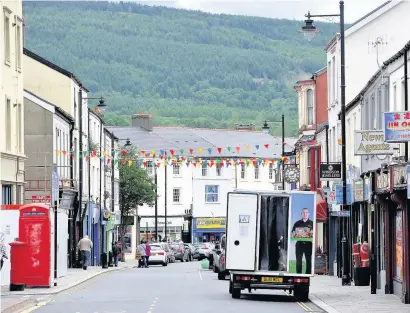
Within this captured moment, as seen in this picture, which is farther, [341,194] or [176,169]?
[176,169]

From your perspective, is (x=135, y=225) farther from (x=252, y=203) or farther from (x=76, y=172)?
(x=252, y=203)

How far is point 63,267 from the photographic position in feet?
159

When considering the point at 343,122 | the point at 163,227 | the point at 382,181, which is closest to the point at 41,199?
the point at 343,122

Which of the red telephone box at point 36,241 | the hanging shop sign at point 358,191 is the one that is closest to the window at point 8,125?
the red telephone box at point 36,241

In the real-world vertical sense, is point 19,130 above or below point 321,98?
below

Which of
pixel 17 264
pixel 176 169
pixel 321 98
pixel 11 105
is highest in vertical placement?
pixel 321 98

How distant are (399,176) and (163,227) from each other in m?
91.2

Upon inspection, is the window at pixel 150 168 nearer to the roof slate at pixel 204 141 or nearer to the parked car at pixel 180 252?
the roof slate at pixel 204 141

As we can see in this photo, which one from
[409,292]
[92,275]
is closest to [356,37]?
[92,275]

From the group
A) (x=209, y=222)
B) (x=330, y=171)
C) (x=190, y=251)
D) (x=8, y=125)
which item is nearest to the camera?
(x=330, y=171)

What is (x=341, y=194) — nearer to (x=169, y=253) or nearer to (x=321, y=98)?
(x=321, y=98)

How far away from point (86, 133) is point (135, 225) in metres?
36.0

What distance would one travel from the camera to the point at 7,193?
4553 centimetres

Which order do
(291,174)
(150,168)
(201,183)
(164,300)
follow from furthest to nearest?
(201,183) < (150,168) < (291,174) < (164,300)
